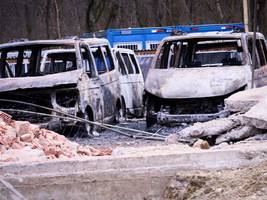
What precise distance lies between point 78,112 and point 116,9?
26.7 meters

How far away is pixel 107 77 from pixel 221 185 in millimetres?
8437

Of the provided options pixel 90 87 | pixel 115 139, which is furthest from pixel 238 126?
pixel 90 87

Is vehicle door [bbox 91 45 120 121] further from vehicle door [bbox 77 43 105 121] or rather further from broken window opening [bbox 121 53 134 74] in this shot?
broken window opening [bbox 121 53 134 74]

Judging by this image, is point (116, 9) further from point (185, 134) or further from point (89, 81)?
point (185, 134)

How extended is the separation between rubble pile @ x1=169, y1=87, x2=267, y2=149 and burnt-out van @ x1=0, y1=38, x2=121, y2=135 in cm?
298

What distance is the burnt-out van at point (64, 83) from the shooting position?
11.7 m

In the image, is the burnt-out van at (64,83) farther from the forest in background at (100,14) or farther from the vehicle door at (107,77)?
the forest in background at (100,14)

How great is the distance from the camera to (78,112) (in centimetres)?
1182

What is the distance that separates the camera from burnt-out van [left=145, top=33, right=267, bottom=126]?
11.5 meters

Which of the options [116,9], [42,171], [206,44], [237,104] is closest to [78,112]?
[206,44]

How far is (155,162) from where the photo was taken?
6.11 metres

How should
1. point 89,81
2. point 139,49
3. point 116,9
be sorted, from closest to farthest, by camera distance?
point 89,81, point 139,49, point 116,9

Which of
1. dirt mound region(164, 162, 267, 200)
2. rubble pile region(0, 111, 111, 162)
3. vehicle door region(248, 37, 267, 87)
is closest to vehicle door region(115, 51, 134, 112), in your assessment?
vehicle door region(248, 37, 267, 87)

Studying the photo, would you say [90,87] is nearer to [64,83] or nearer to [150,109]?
[64,83]
